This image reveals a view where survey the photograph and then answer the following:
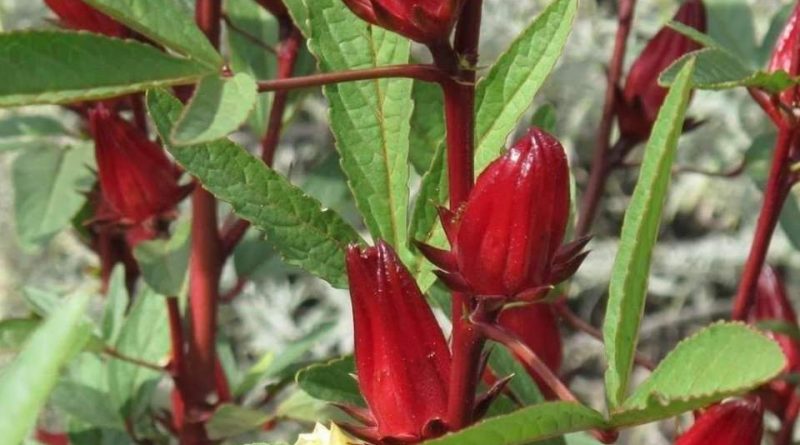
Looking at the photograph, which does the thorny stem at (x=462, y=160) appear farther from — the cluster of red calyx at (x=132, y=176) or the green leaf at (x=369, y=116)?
the cluster of red calyx at (x=132, y=176)

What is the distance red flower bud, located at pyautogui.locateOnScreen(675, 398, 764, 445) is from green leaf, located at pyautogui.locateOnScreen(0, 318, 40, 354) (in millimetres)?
644

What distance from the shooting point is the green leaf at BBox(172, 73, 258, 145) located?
533 millimetres

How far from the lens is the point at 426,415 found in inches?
25.4

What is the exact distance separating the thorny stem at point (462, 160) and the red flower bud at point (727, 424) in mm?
126

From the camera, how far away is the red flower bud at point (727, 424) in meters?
0.67

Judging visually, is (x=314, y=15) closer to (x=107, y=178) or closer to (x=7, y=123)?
(x=107, y=178)

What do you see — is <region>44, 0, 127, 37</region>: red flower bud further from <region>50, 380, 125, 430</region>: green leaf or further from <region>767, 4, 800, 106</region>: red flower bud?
<region>767, 4, 800, 106</region>: red flower bud

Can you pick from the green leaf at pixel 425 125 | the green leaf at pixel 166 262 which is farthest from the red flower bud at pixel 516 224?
the green leaf at pixel 166 262

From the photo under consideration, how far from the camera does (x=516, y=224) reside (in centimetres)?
59

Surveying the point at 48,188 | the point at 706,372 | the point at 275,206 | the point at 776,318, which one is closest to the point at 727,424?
the point at 706,372

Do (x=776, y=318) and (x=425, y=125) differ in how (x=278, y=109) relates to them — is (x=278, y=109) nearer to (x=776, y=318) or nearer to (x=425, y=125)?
(x=425, y=125)

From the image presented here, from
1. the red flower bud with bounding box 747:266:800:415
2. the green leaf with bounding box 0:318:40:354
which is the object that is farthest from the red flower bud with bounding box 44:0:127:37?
the red flower bud with bounding box 747:266:800:415

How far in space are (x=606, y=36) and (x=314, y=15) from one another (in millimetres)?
1841

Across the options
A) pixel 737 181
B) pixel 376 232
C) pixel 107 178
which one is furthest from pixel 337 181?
pixel 737 181
